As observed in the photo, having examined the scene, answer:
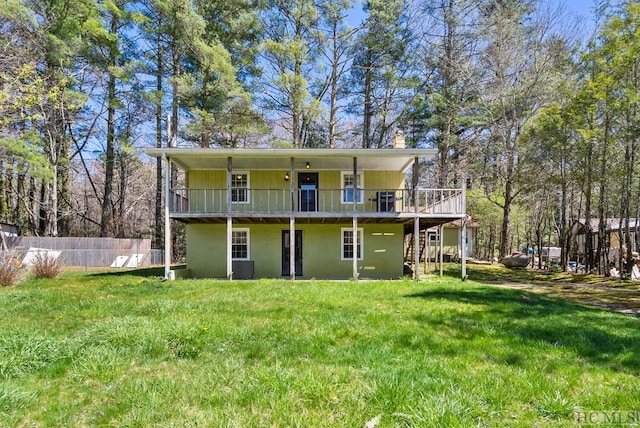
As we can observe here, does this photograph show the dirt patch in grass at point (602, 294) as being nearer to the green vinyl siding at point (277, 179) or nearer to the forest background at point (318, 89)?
the forest background at point (318, 89)

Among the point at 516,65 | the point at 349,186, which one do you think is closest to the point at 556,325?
the point at 349,186

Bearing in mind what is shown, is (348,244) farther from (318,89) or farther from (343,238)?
(318,89)

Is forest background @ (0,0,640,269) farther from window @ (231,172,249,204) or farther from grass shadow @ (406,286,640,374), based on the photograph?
grass shadow @ (406,286,640,374)

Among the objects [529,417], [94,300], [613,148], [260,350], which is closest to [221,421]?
[260,350]

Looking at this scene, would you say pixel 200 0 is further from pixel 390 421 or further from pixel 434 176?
pixel 390 421

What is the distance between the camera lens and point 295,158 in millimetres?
13727

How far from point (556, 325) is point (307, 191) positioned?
10834mm

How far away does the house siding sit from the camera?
15.3 meters

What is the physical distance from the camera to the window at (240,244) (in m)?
15.3

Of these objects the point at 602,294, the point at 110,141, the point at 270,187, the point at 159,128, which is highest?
the point at 159,128

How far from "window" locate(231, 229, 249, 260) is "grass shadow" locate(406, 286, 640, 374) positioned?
8583mm

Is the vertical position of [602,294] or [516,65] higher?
A: [516,65]

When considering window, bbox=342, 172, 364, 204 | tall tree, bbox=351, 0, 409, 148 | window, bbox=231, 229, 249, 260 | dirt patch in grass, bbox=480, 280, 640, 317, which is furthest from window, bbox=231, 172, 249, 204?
tall tree, bbox=351, 0, 409, 148

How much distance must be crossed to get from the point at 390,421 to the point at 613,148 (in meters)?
17.2
